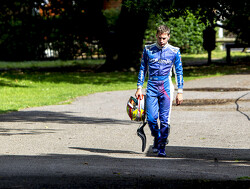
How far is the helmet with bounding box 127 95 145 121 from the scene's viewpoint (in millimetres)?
7617

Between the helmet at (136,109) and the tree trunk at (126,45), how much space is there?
19500mm

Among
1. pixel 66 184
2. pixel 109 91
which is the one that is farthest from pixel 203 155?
pixel 109 91

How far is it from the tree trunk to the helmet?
1950cm

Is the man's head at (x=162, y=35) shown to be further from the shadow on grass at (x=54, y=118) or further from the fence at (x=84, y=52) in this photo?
the fence at (x=84, y=52)

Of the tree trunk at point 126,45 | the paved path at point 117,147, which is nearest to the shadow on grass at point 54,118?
the paved path at point 117,147

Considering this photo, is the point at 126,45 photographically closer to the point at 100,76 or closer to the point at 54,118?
the point at 100,76

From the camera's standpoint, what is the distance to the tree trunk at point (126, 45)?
27.2m

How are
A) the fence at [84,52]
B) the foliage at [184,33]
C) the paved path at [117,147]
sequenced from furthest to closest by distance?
1. the fence at [84,52]
2. the foliage at [184,33]
3. the paved path at [117,147]

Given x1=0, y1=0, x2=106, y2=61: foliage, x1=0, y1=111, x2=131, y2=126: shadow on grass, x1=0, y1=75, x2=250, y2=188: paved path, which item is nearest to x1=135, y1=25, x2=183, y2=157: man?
x1=0, y1=75, x2=250, y2=188: paved path

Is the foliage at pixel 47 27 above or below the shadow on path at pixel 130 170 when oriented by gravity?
above

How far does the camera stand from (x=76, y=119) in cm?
1202

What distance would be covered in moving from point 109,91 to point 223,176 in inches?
503

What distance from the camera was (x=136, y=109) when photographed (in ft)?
25.0

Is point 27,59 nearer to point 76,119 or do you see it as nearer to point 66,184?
point 76,119
